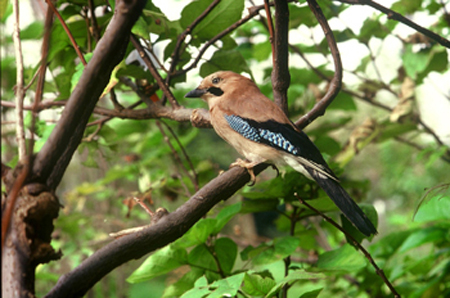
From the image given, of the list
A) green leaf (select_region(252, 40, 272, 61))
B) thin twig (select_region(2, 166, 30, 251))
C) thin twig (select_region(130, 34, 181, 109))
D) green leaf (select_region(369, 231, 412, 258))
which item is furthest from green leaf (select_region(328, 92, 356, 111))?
thin twig (select_region(2, 166, 30, 251))

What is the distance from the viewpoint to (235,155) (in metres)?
3.10

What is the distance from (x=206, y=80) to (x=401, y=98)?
1.10 metres

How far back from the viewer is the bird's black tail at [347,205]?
3.81ft

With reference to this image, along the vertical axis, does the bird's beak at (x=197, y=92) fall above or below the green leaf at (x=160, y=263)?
above

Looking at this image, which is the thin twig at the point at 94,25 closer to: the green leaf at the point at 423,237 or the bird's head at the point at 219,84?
the bird's head at the point at 219,84

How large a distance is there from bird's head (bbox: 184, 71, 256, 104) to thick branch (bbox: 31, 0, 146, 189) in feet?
2.59

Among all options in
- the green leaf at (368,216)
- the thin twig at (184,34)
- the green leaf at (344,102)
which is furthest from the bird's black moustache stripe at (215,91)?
the green leaf at (344,102)

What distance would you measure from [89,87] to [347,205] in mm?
771

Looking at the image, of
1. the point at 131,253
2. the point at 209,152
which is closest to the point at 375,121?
the point at 209,152

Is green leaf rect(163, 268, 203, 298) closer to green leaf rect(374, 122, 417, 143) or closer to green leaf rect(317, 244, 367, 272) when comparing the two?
green leaf rect(317, 244, 367, 272)

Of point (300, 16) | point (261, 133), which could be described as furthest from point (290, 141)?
point (300, 16)

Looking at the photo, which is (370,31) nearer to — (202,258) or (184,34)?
(184,34)

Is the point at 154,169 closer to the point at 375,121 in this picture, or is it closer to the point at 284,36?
the point at 375,121

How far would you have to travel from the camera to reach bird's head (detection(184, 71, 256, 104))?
1602 millimetres
